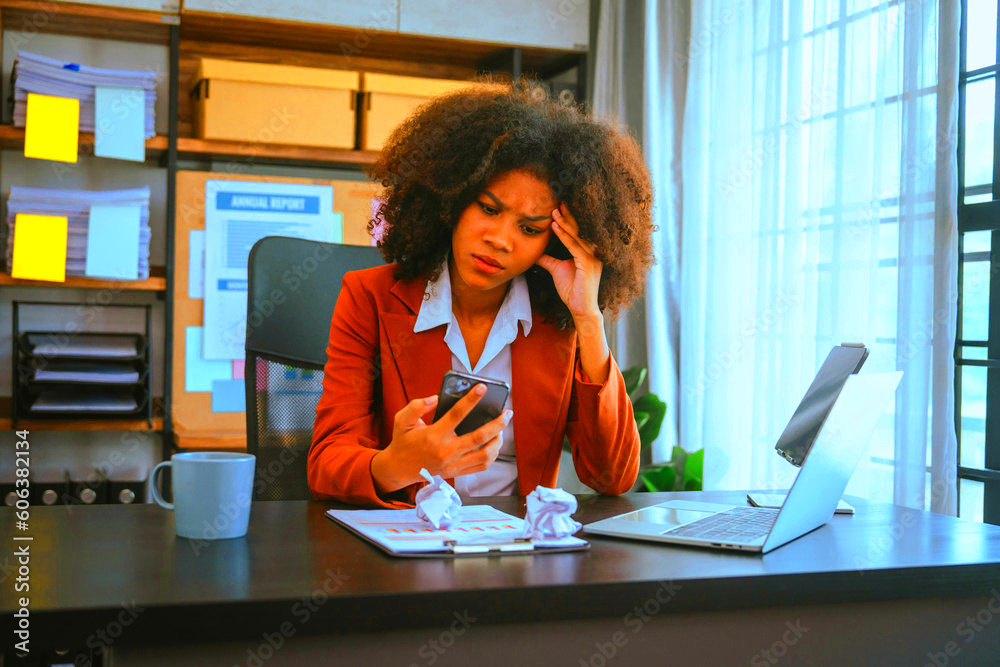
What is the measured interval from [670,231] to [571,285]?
3.95 feet

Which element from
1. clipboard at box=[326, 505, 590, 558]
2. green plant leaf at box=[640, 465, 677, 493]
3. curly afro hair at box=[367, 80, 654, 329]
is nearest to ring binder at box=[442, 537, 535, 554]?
clipboard at box=[326, 505, 590, 558]

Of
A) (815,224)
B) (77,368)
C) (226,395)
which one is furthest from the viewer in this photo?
(226,395)

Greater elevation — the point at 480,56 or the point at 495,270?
the point at 480,56

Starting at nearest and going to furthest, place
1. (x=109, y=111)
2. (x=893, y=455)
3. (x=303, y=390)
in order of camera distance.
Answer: (x=303, y=390) < (x=893, y=455) < (x=109, y=111)

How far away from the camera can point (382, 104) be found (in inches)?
103

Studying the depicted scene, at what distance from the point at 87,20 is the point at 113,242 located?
2.24ft

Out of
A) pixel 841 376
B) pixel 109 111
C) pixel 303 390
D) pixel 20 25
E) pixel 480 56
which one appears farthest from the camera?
pixel 480 56

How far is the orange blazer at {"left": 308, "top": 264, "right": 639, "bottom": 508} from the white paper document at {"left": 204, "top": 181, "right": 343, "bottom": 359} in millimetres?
1351

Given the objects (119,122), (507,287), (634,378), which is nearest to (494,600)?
(507,287)

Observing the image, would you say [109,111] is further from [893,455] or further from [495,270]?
[893,455]

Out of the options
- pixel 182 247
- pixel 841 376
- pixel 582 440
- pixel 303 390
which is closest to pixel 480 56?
Answer: pixel 182 247

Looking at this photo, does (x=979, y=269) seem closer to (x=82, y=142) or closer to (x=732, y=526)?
(x=732, y=526)

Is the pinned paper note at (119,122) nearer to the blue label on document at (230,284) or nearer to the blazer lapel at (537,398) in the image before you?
the blue label on document at (230,284)

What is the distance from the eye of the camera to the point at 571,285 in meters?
1.32
